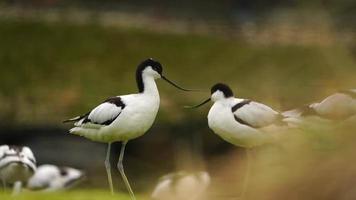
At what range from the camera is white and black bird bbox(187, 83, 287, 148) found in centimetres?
945

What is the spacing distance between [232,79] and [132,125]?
17.6 metres

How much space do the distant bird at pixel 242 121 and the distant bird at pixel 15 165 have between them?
4.42 meters

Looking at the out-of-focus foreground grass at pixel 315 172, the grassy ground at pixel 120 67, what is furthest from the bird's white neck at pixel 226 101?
the grassy ground at pixel 120 67

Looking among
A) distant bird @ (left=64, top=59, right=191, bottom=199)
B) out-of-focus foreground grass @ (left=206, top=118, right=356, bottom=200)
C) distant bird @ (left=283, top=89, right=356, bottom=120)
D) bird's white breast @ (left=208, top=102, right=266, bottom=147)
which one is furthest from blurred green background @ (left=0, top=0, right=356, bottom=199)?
out-of-focus foreground grass @ (left=206, top=118, right=356, bottom=200)

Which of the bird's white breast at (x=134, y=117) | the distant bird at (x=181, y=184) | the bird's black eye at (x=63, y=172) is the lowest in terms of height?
the bird's white breast at (x=134, y=117)

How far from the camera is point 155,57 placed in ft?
94.3

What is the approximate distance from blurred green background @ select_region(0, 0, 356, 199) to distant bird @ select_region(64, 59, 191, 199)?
7.81 meters

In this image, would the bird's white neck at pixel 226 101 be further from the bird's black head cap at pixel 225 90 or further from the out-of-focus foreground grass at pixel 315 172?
the out-of-focus foreground grass at pixel 315 172

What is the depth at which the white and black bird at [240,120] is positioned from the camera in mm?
9453

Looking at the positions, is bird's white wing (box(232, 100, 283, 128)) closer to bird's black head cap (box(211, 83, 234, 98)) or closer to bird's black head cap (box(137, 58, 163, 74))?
bird's black head cap (box(211, 83, 234, 98))

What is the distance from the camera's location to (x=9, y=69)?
27391 mm

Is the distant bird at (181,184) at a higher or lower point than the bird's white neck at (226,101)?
higher

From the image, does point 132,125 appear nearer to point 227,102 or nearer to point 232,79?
point 227,102

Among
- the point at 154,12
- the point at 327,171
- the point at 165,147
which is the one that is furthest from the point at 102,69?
the point at 327,171
